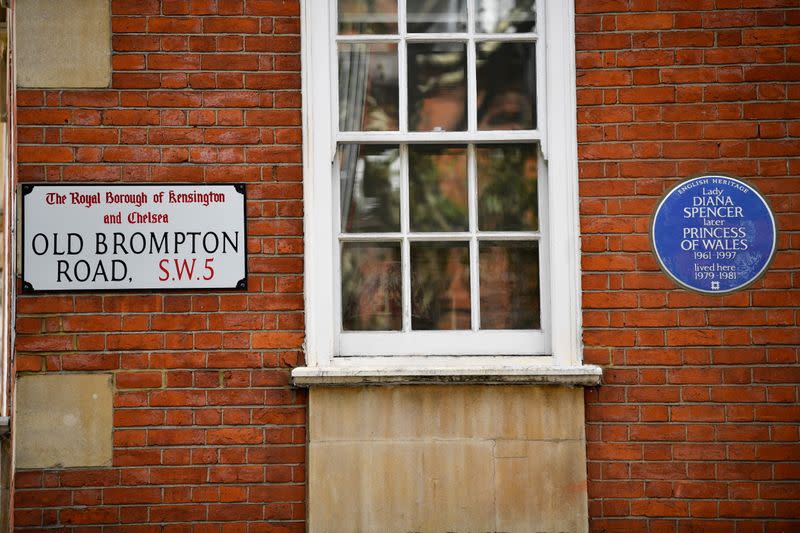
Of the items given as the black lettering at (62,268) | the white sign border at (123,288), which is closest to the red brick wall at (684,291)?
the white sign border at (123,288)

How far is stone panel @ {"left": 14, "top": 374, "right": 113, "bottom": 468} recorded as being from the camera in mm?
3932

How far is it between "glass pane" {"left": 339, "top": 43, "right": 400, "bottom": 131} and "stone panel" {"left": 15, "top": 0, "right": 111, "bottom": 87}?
46.0 inches

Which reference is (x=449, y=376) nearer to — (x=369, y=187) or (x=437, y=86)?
(x=369, y=187)

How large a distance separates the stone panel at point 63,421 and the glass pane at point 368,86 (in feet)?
5.90

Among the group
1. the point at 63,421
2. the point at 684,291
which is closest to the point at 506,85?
the point at 684,291

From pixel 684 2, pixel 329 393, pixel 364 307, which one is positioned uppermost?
pixel 684 2

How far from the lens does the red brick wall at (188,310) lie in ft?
13.0

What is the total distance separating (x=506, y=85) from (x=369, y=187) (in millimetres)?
872

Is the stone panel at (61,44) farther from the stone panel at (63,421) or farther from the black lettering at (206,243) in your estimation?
the stone panel at (63,421)

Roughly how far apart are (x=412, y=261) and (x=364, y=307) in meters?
0.34

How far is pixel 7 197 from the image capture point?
406 centimetres

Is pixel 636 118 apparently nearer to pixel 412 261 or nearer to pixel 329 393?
pixel 412 261

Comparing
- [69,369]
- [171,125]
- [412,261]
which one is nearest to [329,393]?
[412,261]

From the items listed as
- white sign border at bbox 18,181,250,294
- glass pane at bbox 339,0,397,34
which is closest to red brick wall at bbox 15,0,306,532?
white sign border at bbox 18,181,250,294
